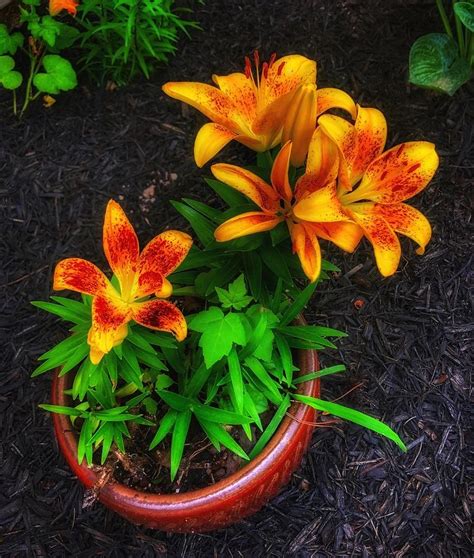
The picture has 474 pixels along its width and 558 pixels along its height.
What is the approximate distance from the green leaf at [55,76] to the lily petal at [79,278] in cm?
89

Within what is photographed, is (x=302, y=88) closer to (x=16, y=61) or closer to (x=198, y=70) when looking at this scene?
(x=198, y=70)

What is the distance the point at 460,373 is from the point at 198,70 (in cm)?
113

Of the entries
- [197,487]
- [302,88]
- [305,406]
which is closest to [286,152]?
[302,88]

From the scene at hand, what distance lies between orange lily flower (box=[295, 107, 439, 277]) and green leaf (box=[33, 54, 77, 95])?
1009 millimetres

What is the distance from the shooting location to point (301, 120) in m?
0.98

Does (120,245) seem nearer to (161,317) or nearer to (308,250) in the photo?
(161,317)

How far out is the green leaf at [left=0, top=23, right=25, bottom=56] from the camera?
1.80m

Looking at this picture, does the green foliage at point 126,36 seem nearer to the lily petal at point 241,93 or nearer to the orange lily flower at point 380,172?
the lily petal at point 241,93

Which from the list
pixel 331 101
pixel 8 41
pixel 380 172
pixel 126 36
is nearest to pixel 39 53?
pixel 8 41

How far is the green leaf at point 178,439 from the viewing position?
1264mm

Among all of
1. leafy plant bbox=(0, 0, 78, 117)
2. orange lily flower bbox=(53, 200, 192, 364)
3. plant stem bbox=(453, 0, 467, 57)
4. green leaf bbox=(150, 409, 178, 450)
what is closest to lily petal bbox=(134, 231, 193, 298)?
orange lily flower bbox=(53, 200, 192, 364)

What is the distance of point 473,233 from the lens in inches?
70.9

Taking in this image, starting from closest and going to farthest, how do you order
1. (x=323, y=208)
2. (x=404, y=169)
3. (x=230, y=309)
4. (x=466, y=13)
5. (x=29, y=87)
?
(x=323, y=208), (x=404, y=169), (x=230, y=309), (x=466, y=13), (x=29, y=87)

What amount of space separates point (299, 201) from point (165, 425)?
563 millimetres
